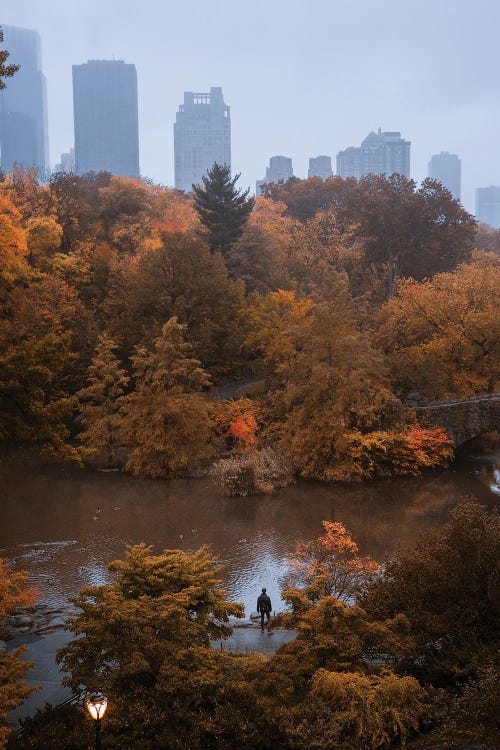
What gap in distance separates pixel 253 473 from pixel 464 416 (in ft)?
29.4

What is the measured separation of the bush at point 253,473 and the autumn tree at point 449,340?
6.66 meters

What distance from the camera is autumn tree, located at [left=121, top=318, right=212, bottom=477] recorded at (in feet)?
91.7

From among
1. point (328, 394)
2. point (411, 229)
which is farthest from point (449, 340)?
point (411, 229)

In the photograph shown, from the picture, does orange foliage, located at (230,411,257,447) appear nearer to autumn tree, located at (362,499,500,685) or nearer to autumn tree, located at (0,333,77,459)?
autumn tree, located at (0,333,77,459)

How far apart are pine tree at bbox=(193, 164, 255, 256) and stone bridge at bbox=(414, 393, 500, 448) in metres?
16.1

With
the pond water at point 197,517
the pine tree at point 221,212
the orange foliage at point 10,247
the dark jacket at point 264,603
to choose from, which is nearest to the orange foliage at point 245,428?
the pond water at point 197,517

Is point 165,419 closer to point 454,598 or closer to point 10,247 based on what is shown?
point 10,247

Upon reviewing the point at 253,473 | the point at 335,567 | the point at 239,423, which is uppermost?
the point at 239,423

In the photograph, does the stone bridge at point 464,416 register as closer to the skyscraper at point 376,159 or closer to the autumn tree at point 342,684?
the autumn tree at point 342,684

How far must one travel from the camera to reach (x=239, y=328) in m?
34.0

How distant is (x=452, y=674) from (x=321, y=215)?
41.6 metres

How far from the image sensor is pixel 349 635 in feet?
37.9

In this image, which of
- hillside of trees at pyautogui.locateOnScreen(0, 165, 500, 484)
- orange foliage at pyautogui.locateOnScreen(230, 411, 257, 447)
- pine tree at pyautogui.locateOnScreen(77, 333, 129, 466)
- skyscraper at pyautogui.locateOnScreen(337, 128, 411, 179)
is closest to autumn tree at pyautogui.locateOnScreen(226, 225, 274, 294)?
hillside of trees at pyautogui.locateOnScreen(0, 165, 500, 484)

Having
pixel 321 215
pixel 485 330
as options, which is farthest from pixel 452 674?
pixel 321 215
